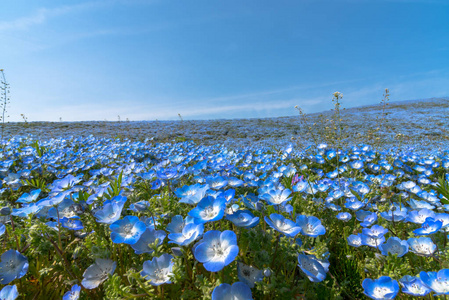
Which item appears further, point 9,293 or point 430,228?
point 430,228

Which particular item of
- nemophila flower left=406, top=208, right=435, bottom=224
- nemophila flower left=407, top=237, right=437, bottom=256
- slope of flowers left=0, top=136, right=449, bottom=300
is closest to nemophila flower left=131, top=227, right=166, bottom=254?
slope of flowers left=0, top=136, right=449, bottom=300

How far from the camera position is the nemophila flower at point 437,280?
1.23m

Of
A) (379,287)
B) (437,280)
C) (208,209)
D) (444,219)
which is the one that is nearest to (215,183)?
(208,209)

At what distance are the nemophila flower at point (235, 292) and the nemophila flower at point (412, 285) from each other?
957mm

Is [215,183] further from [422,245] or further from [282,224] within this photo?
[422,245]

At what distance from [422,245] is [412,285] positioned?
0.49 metres

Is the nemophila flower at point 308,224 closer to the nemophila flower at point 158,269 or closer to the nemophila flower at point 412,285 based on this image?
the nemophila flower at point 412,285

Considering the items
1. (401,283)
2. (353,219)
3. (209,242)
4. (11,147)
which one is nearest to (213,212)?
(209,242)

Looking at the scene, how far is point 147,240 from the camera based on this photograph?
4.70ft

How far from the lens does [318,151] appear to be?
18.4ft

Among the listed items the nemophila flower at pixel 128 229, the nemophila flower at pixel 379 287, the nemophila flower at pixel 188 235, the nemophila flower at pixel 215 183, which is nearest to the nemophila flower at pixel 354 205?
the nemophila flower at pixel 379 287

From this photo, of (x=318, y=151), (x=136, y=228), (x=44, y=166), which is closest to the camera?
(x=136, y=228)

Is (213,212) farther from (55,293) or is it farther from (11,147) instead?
(11,147)

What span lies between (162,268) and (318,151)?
16.7ft
